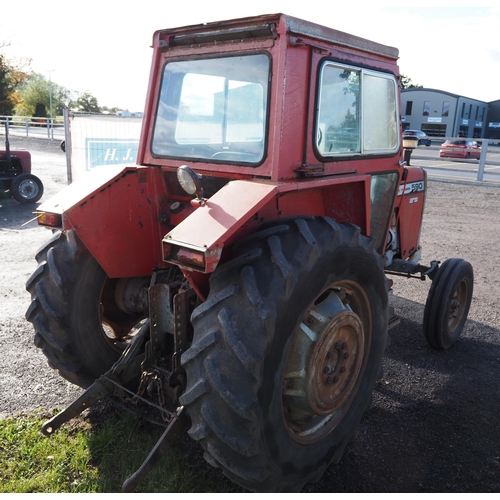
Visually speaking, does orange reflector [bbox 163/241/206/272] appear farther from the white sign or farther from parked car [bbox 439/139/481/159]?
parked car [bbox 439/139/481/159]

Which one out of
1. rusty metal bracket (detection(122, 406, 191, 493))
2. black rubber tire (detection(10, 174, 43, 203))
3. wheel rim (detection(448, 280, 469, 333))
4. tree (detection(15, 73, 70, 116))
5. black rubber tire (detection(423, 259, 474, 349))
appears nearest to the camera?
rusty metal bracket (detection(122, 406, 191, 493))

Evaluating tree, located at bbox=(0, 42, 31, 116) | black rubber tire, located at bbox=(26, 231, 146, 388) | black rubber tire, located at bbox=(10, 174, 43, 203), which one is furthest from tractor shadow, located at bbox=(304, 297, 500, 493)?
tree, located at bbox=(0, 42, 31, 116)

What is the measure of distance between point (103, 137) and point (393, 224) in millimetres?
5855

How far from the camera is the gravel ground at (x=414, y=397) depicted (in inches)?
113

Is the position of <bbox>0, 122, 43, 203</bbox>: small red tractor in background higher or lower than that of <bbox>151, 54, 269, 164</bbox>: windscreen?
lower

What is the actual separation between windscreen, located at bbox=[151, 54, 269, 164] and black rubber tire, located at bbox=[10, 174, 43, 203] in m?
8.63

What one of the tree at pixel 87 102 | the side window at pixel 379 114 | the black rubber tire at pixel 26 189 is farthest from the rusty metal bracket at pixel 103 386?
the tree at pixel 87 102

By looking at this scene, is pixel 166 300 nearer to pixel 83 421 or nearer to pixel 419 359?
pixel 83 421

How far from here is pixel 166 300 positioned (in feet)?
9.71

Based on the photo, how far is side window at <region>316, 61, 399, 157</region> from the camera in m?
3.06

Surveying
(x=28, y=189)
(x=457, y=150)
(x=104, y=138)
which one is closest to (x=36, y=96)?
(x=457, y=150)

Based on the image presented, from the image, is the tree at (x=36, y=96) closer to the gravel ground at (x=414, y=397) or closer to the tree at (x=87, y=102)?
the tree at (x=87, y=102)

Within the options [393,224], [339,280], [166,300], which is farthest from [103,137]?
A: [339,280]

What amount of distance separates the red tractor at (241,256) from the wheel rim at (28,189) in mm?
8479
